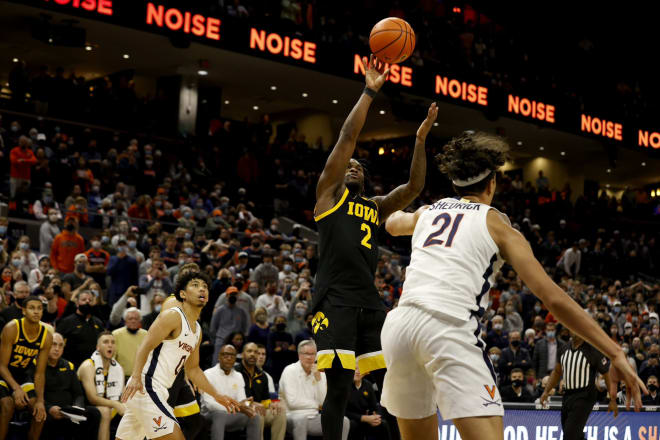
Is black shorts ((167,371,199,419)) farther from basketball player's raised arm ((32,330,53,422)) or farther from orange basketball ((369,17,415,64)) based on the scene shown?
orange basketball ((369,17,415,64))

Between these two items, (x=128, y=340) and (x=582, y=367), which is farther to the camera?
(x=128, y=340)

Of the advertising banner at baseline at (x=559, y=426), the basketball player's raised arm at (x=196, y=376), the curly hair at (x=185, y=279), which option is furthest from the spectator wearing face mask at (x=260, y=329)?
the curly hair at (x=185, y=279)

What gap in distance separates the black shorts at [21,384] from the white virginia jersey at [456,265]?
673 cm

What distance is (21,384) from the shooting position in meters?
9.52

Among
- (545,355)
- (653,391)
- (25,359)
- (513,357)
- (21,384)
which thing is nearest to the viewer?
(25,359)

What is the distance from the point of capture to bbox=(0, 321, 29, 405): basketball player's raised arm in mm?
9125

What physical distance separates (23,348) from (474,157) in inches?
269

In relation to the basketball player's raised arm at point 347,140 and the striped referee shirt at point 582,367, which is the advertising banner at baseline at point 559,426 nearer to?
the striped referee shirt at point 582,367

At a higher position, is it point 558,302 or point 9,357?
point 558,302

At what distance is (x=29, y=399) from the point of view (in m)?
9.38

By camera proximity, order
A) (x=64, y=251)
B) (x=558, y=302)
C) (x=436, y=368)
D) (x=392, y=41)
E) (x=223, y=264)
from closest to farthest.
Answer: (x=558, y=302)
(x=436, y=368)
(x=392, y=41)
(x=64, y=251)
(x=223, y=264)

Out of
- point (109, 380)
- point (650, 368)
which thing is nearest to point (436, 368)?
point (109, 380)

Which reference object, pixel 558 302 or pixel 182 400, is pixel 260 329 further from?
pixel 558 302

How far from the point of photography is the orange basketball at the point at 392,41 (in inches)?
229
